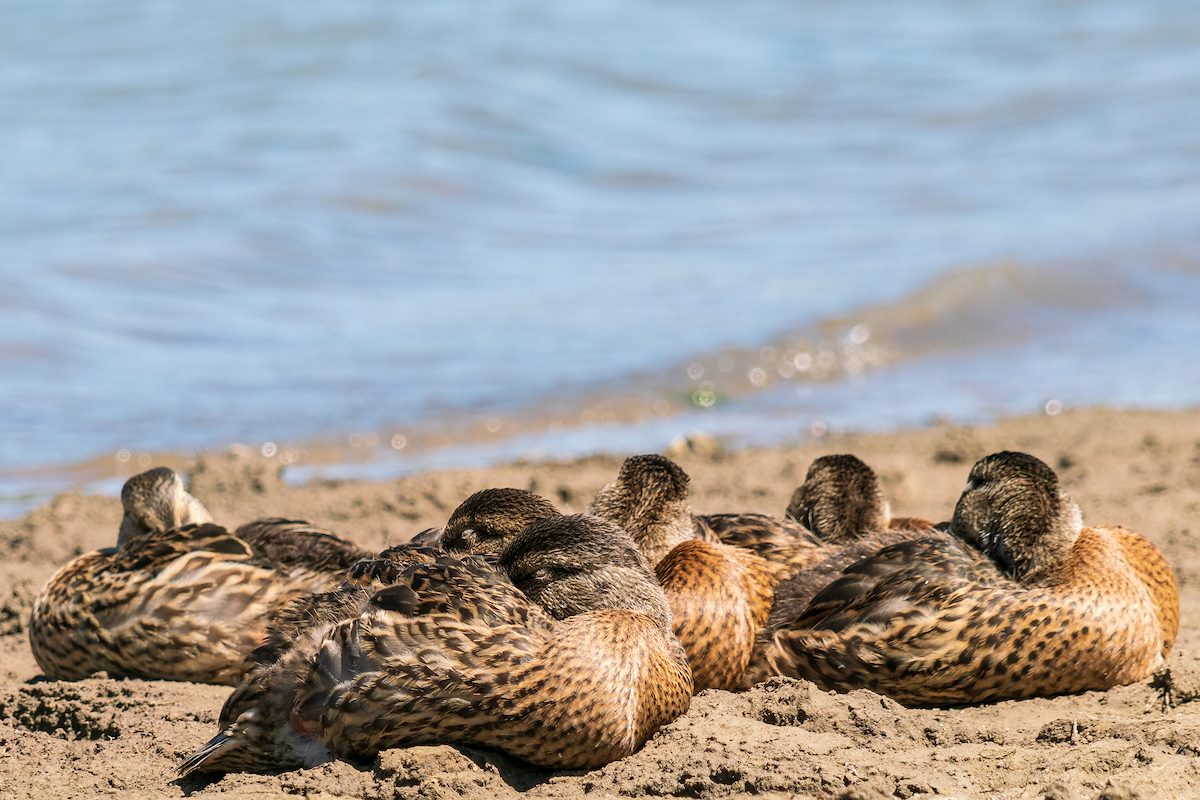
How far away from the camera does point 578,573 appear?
5.30m

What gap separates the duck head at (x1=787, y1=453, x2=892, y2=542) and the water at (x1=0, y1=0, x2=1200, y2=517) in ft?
12.8

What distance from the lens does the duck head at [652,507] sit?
638cm

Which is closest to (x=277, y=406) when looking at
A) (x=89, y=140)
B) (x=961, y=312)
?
(x=961, y=312)

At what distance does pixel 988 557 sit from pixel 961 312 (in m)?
8.80

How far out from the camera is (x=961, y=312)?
47.7 ft

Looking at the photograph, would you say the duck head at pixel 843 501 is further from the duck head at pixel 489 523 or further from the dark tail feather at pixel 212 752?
the dark tail feather at pixel 212 752

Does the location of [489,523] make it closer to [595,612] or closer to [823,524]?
[595,612]

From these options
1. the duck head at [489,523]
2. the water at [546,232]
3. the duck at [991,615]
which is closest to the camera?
the duck at [991,615]

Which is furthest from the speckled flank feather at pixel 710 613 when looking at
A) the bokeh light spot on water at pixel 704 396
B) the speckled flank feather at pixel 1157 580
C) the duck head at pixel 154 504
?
the bokeh light spot on water at pixel 704 396

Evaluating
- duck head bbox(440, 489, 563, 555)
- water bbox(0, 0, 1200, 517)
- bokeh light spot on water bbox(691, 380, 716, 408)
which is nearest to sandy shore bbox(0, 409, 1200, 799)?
duck head bbox(440, 489, 563, 555)

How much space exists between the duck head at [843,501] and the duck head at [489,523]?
1.69 metres

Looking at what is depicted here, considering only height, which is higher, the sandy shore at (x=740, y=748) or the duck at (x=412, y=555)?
the duck at (x=412, y=555)

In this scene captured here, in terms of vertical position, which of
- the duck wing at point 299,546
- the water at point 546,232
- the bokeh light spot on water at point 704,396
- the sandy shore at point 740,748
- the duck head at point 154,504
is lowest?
the sandy shore at point 740,748

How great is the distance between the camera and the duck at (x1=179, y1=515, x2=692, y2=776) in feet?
15.5
